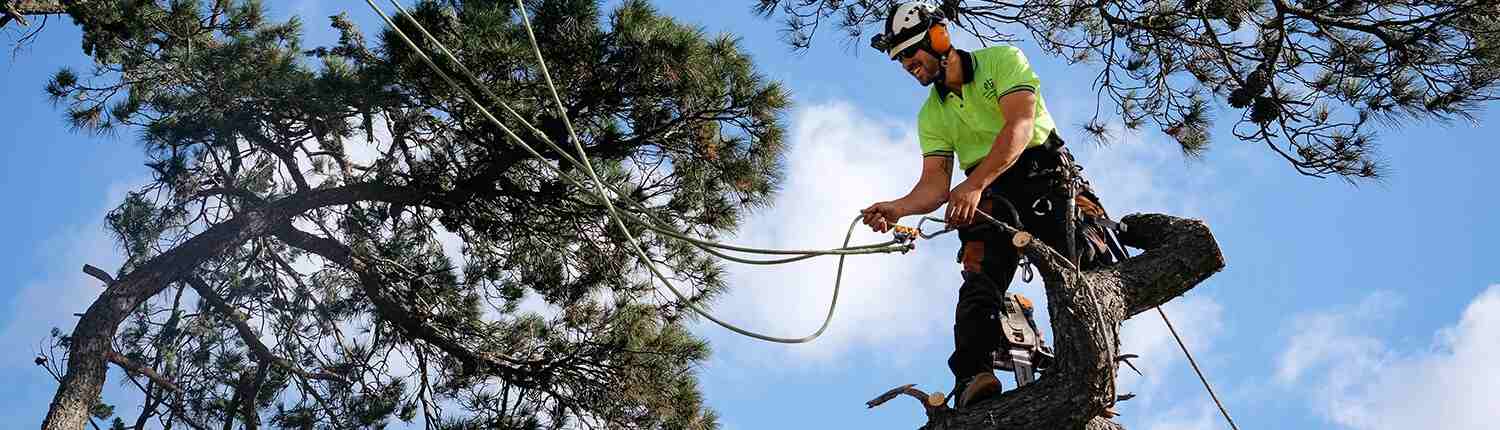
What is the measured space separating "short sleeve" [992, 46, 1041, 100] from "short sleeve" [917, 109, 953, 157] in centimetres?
25

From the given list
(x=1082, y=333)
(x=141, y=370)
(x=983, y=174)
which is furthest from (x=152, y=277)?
(x=1082, y=333)

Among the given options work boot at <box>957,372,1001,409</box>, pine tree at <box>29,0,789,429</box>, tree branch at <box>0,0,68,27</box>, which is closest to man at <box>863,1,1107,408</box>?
work boot at <box>957,372,1001,409</box>

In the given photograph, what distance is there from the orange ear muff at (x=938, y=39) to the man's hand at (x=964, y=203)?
1.22ft

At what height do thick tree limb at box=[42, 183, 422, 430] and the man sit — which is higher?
thick tree limb at box=[42, 183, 422, 430]

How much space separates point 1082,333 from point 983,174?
1.46 ft

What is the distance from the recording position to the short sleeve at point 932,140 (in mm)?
3334

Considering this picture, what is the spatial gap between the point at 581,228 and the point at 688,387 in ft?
2.90

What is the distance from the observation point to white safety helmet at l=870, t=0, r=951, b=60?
319cm

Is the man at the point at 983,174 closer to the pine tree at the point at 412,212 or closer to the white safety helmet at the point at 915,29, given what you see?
the white safety helmet at the point at 915,29

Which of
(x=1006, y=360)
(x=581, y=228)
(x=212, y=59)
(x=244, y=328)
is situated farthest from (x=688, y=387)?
(x=1006, y=360)

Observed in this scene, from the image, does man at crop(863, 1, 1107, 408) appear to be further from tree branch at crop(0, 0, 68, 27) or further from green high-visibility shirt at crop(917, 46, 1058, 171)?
tree branch at crop(0, 0, 68, 27)

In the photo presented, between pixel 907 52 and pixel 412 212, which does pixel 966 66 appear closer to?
pixel 907 52

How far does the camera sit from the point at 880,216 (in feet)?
10.4

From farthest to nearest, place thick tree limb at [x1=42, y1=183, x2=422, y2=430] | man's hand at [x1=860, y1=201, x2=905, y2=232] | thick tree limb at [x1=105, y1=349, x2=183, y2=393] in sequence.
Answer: thick tree limb at [x1=105, y1=349, x2=183, y2=393]
thick tree limb at [x1=42, y1=183, x2=422, y2=430]
man's hand at [x1=860, y1=201, x2=905, y2=232]
